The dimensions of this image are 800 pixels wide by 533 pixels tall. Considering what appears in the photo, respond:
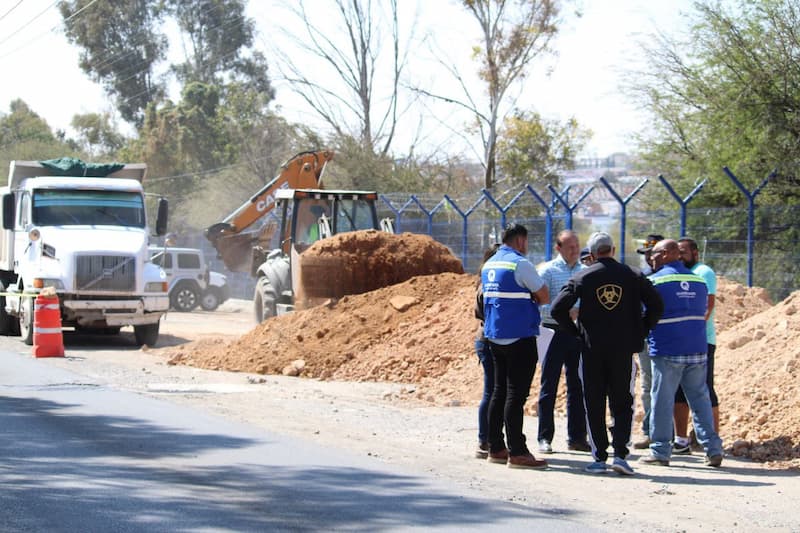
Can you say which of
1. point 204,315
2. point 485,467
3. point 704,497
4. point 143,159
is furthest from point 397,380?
point 143,159

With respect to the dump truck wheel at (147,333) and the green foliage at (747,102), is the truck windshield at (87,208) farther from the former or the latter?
the green foliage at (747,102)

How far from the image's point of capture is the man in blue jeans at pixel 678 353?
893 centimetres

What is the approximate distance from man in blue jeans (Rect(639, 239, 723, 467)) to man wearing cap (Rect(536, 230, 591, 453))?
2.46 ft

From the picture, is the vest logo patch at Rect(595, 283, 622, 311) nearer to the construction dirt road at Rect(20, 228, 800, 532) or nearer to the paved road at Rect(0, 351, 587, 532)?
the construction dirt road at Rect(20, 228, 800, 532)

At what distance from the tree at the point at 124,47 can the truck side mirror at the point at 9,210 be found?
4861 centimetres

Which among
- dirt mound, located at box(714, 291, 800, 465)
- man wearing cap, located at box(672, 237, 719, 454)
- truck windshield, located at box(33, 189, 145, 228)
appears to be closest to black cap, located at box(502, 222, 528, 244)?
man wearing cap, located at box(672, 237, 719, 454)

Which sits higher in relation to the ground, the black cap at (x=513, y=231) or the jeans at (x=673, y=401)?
the black cap at (x=513, y=231)

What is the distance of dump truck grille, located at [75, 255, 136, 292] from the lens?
20141mm

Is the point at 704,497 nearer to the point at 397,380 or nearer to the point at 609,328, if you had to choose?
the point at 609,328

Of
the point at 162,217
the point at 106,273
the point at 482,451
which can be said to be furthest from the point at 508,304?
the point at 162,217

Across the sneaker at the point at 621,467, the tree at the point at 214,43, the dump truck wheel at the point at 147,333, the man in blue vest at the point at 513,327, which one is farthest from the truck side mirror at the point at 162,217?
the tree at the point at 214,43

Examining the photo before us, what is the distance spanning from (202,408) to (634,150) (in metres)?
20.5

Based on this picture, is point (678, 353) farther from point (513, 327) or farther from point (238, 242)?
point (238, 242)

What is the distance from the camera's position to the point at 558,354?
966 cm
